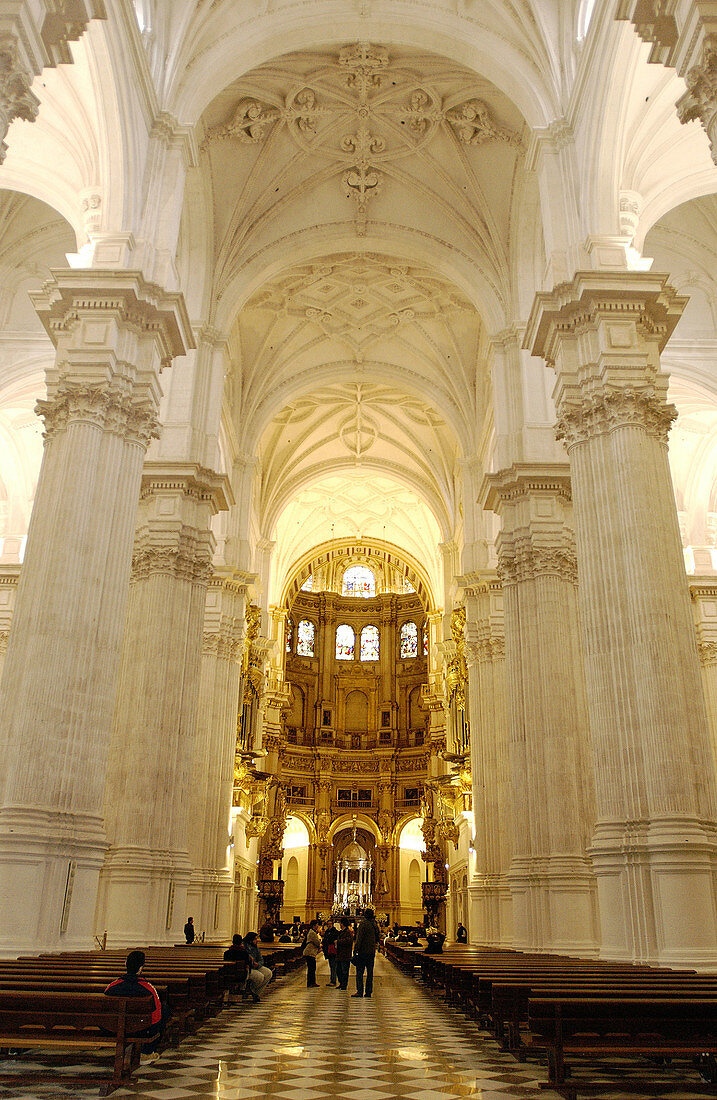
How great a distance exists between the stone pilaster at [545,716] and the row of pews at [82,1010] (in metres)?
7.68

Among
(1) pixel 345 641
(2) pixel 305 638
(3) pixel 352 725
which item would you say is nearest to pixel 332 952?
(3) pixel 352 725

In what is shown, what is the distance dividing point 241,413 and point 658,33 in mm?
18570

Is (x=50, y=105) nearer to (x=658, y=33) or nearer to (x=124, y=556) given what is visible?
(x=124, y=556)

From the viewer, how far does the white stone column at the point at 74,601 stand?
10.0 m

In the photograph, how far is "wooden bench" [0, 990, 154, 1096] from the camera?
18.0 feet

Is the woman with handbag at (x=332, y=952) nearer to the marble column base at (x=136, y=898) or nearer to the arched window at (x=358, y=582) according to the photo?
the marble column base at (x=136, y=898)

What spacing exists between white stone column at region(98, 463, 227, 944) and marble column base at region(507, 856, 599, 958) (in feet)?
18.8

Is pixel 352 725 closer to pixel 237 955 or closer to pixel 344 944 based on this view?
pixel 344 944

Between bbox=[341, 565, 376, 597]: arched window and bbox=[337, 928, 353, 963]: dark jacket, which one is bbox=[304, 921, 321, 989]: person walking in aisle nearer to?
bbox=[337, 928, 353, 963]: dark jacket

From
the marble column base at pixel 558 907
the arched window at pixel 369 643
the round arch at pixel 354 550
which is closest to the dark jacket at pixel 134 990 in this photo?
the marble column base at pixel 558 907

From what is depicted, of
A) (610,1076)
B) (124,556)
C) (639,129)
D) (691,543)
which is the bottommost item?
(610,1076)

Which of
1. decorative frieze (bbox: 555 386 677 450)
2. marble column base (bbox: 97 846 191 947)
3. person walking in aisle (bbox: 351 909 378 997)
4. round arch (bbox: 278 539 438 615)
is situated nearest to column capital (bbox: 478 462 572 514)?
decorative frieze (bbox: 555 386 677 450)

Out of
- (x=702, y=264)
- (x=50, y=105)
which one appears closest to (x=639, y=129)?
(x=702, y=264)

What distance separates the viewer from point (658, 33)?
831 cm
